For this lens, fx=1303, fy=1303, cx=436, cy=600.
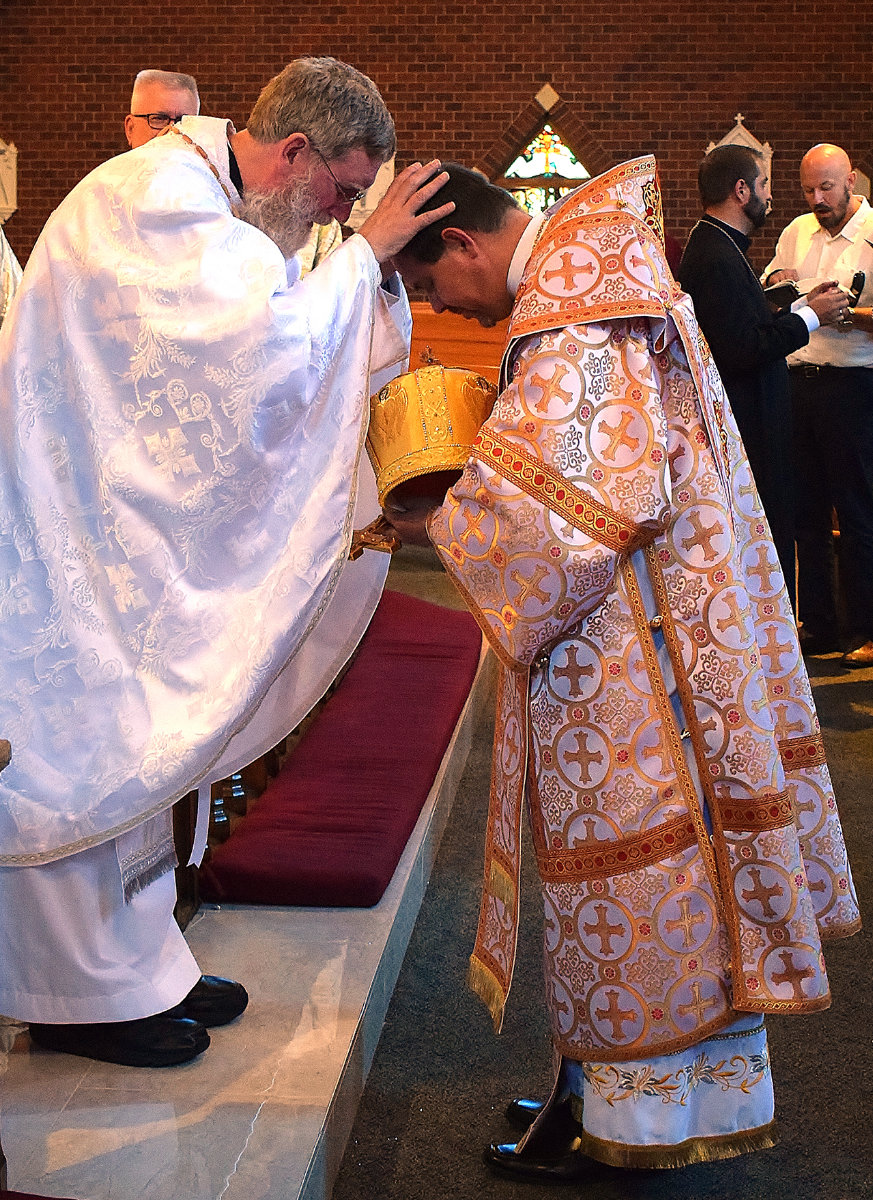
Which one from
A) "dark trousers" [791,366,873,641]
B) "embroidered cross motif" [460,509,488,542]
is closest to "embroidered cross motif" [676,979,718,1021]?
"embroidered cross motif" [460,509,488,542]

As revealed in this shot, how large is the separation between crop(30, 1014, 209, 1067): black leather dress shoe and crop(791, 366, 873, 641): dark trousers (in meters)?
4.22

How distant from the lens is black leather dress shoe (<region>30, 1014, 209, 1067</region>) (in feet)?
7.81

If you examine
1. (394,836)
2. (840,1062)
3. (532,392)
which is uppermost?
(532,392)

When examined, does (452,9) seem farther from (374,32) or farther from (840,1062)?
(840,1062)

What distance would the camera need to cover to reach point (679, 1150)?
2.11 m

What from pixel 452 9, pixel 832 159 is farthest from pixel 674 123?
pixel 832 159

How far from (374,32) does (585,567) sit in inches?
395

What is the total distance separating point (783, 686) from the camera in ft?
7.38

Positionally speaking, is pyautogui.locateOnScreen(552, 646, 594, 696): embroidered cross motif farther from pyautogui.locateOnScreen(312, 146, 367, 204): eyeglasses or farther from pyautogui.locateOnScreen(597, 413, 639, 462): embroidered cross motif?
pyautogui.locateOnScreen(312, 146, 367, 204): eyeglasses

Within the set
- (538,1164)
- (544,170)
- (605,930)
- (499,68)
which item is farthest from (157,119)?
(544,170)

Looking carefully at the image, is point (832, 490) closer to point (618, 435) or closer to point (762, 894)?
point (762, 894)

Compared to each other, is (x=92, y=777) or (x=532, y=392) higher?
(x=532, y=392)

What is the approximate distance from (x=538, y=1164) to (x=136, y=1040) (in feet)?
2.50

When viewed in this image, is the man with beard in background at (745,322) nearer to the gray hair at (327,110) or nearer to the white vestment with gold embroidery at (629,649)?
the gray hair at (327,110)
